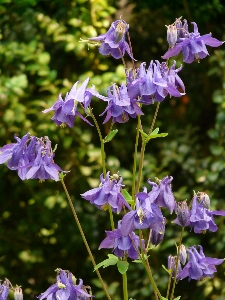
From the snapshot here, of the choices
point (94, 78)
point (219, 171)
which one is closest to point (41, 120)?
point (94, 78)

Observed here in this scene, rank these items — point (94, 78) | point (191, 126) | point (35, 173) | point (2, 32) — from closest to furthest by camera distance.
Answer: point (35, 173), point (94, 78), point (2, 32), point (191, 126)

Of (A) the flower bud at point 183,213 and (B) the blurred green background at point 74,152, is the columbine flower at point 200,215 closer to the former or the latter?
(A) the flower bud at point 183,213

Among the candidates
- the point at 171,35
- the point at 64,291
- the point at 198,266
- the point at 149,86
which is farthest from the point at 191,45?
the point at 64,291

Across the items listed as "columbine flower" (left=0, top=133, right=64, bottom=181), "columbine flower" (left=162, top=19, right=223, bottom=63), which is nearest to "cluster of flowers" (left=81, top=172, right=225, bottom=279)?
"columbine flower" (left=0, top=133, right=64, bottom=181)

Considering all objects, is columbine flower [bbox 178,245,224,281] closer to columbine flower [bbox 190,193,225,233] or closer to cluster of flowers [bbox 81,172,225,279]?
cluster of flowers [bbox 81,172,225,279]

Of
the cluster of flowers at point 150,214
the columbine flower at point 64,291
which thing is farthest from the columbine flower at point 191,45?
the columbine flower at point 64,291

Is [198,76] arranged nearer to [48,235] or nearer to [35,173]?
[48,235]

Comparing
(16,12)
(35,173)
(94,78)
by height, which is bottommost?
(94,78)
